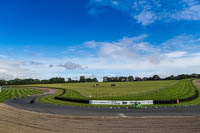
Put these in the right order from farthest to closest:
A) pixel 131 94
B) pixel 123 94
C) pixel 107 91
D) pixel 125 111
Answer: pixel 107 91
pixel 123 94
pixel 131 94
pixel 125 111

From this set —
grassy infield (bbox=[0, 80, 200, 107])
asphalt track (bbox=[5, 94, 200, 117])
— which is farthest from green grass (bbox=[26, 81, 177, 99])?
asphalt track (bbox=[5, 94, 200, 117])

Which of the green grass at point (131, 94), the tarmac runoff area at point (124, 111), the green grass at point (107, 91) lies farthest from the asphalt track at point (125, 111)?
the green grass at point (107, 91)

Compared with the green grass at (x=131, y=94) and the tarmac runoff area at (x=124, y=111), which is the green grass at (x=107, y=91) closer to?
the green grass at (x=131, y=94)

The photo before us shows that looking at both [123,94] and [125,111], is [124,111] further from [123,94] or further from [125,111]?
[123,94]

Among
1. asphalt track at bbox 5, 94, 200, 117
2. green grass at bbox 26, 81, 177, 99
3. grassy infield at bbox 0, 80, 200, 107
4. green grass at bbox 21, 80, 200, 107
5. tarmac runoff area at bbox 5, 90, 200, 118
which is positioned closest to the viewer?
tarmac runoff area at bbox 5, 90, 200, 118

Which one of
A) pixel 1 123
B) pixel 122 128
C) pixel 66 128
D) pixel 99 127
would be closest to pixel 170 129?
A: pixel 122 128

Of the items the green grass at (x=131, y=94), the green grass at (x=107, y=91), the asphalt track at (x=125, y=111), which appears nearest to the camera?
the asphalt track at (x=125, y=111)

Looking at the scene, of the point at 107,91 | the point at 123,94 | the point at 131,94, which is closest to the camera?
the point at 131,94

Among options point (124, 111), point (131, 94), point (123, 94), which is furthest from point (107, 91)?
point (124, 111)

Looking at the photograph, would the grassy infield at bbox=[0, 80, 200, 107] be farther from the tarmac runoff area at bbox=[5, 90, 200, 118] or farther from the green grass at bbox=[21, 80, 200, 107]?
the tarmac runoff area at bbox=[5, 90, 200, 118]

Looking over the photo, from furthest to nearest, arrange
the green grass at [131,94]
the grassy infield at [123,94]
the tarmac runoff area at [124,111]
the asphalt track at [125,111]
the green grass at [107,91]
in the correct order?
the green grass at [107,91]
the grassy infield at [123,94]
the green grass at [131,94]
the asphalt track at [125,111]
the tarmac runoff area at [124,111]

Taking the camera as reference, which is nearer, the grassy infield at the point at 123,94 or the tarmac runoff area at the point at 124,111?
the tarmac runoff area at the point at 124,111

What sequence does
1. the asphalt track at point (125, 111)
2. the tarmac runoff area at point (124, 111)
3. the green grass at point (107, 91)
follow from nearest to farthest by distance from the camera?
the tarmac runoff area at point (124, 111), the asphalt track at point (125, 111), the green grass at point (107, 91)

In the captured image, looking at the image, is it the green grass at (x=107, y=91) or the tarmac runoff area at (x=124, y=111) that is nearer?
the tarmac runoff area at (x=124, y=111)
